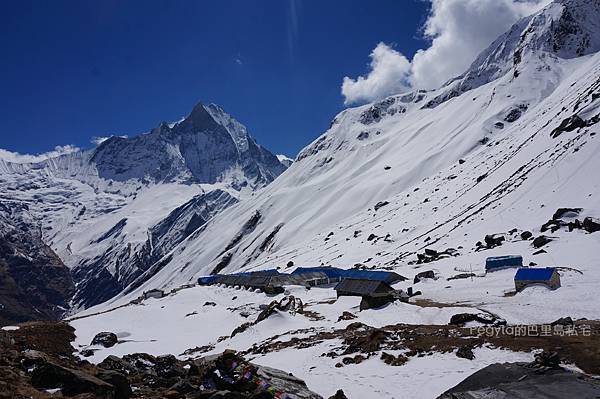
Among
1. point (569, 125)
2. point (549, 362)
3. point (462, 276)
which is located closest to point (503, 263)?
point (462, 276)

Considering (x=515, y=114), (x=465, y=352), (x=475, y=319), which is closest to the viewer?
(x=465, y=352)

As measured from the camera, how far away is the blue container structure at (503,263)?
4828cm

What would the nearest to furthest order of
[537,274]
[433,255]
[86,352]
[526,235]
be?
[86,352], [537,274], [526,235], [433,255]

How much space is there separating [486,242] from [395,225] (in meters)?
43.7

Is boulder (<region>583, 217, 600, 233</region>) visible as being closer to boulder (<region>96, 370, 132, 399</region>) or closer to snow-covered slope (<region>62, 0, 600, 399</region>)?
Answer: snow-covered slope (<region>62, 0, 600, 399</region>)

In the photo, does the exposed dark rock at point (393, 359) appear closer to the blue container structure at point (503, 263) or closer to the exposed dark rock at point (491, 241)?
the blue container structure at point (503, 263)

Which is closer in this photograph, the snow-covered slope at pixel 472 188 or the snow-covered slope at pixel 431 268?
the snow-covered slope at pixel 431 268

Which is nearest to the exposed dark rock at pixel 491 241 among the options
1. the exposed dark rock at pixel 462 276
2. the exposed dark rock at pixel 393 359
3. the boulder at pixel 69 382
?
the exposed dark rock at pixel 462 276

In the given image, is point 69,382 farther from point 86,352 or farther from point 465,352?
point 86,352

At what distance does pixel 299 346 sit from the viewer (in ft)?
86.6

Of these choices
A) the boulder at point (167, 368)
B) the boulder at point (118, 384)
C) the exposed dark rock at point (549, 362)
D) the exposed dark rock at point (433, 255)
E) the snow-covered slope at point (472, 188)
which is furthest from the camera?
the snow-covered slope at point (472, 188)

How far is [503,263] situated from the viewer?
49.2 m

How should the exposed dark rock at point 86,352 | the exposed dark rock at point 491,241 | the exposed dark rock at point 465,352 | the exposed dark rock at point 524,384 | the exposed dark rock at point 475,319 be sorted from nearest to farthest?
the exposed dark rock at point 524,384, the exposed dark rock at point 465,352, the exposed dark rock at point 475,319, the exposed dark rock at point 86,352, the exposed dark rock at point 491,241

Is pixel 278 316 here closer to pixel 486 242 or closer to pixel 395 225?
pixel 486 242
